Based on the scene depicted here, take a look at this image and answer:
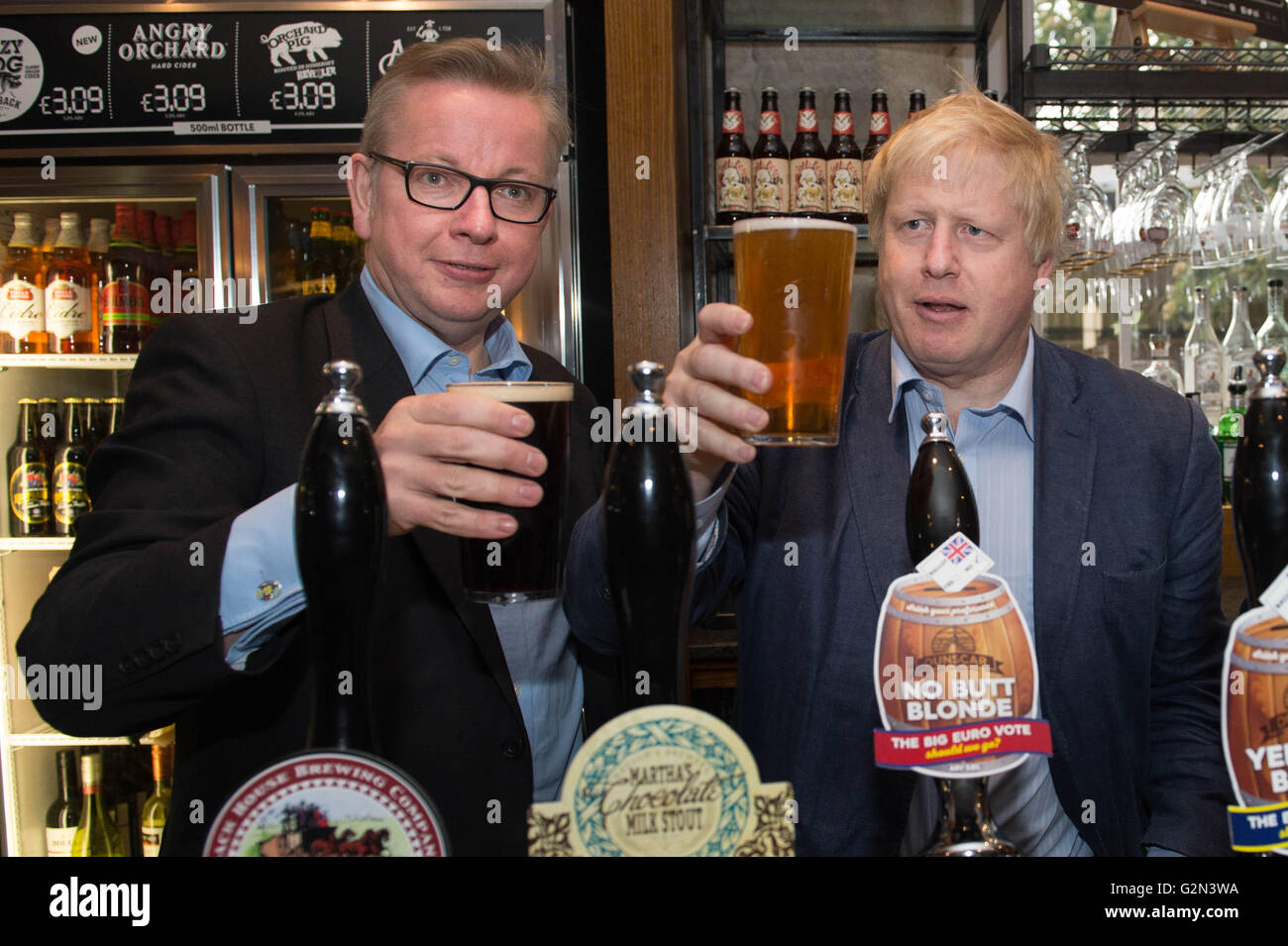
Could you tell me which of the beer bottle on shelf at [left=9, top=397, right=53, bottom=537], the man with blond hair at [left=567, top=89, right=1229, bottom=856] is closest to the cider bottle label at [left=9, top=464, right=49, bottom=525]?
the beer bottle on shelf at [left=9, top=397, right=53, bottom=537]

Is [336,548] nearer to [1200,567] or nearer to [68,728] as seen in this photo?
[68,728]

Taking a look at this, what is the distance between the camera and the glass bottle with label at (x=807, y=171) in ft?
8.97

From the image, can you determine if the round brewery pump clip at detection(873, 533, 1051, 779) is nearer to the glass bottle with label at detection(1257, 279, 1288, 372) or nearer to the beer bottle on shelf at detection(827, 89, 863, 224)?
the beer bottle on shelf at detection(827, 89, 863, 224)

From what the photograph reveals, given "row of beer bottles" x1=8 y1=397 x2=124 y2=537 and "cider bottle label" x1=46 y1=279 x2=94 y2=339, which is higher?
"cider bottle label" x1=46 y1=279 x2=94 y2=339

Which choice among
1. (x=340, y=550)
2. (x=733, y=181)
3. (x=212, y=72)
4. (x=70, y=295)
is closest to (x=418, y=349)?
(x=340, y=550)

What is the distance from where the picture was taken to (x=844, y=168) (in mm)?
2766

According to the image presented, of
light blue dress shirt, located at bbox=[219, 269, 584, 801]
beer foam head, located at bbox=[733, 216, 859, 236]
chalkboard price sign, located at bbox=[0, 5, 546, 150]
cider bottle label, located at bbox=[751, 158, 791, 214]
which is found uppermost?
chalkboard price sign, located at bbox=[0, 5, 546, 150]

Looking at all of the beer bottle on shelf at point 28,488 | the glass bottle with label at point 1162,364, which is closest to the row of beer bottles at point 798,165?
the glass bottle with label at point 1162,364

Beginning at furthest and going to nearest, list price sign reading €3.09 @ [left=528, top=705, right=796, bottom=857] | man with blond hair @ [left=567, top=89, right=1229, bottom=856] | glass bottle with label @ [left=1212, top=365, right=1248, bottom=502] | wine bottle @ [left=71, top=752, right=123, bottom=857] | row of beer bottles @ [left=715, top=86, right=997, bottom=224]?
wine bottle @ [left=71, top=752, right=123, bottom=857]
row of beer bottles @ [left=715, top=86, right=997, bottom=224]
glass bottle with label @ [left=1212, top=365, right=1248, bottom=502]
man with blond hair @ [left=567, top=89, right=1229, bottom=856]
price sign reading €3.09 @ [left=528, top=705, right=796, bottom=857]

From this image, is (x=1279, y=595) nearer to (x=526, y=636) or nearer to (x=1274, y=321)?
(x=526, y=636)

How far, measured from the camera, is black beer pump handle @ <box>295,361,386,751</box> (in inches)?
23.1

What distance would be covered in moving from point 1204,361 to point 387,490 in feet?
8.29

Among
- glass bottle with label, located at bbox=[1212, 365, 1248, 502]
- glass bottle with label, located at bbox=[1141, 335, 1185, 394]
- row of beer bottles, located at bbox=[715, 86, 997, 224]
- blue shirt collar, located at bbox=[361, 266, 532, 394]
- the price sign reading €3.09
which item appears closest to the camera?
the price sign reading €3.09
